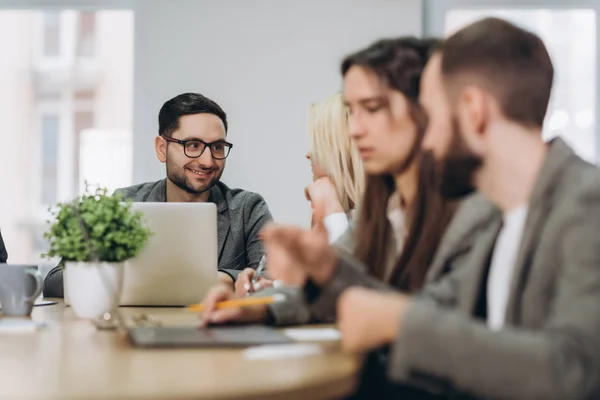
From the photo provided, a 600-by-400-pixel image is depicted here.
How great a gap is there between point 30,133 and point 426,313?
8006mm

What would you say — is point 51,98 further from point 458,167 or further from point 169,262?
point 458,167

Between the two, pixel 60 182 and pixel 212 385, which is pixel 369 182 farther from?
pixel 60 182

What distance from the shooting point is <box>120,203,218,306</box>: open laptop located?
222 cm

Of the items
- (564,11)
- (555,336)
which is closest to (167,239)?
(555,336)

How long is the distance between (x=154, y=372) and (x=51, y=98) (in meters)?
8.05

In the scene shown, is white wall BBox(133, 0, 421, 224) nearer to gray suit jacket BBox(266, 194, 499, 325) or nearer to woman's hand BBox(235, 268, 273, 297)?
woman's hand BBox(235, 268, 273, 297)

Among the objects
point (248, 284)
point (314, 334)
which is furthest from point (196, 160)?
point (314, 334)

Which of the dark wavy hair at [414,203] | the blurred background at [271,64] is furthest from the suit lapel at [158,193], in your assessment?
the dark wavy hair at [414,203]

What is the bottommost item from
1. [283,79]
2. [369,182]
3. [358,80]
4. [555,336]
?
[555,336]

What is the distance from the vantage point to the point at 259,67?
477 centimetres

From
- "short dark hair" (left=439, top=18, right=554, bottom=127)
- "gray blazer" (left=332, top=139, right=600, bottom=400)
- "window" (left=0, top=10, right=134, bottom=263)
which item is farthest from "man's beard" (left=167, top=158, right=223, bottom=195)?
"window" (left=0, top=10, right=134, bottom=263)

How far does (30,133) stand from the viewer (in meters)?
8.52

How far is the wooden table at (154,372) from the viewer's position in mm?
1019

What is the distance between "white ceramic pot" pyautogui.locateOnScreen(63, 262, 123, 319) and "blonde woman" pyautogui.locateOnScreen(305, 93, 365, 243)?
618 millimetres
